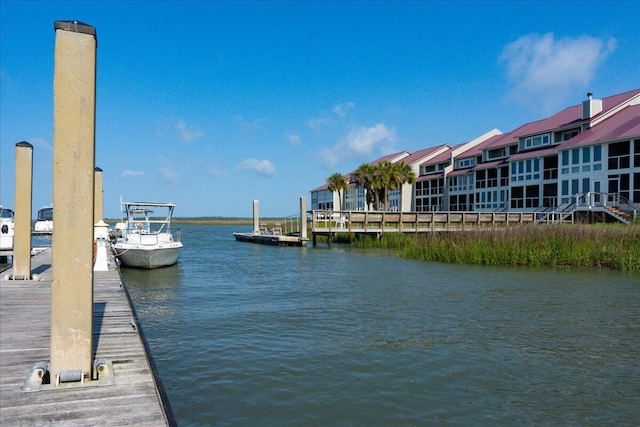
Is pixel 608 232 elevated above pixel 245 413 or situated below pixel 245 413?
above

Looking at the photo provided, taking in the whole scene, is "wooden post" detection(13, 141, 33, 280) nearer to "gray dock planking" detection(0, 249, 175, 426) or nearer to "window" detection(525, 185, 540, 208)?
"gray dock planking" detection(0, 249, 175, 426)

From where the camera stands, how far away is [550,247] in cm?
2116

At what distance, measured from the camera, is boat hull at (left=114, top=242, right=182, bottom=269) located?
70.2ft

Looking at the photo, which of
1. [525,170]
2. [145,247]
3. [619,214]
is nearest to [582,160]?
[619,214]

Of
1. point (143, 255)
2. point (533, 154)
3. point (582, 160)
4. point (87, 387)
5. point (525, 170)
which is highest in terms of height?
point (533, 154)

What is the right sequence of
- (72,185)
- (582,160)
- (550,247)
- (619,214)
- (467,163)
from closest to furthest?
(72,185) → (550,247) → (619,214) → (582,160) → (467,163)

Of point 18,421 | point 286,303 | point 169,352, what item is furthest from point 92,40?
point 286,303

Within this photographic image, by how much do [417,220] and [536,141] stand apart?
18770 millimetres

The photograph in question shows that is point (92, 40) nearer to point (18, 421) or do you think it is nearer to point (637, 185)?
point (18, 421)

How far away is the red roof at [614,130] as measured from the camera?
119ft

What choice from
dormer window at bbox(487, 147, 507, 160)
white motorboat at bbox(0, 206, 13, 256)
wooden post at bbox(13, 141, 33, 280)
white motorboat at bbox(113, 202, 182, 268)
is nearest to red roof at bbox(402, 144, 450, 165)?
dormer window at bbox(487, 147, 507, 160)

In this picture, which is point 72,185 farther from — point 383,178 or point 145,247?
point 383,178

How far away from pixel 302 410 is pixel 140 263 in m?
17.7

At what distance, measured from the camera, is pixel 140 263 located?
21.9 meters
